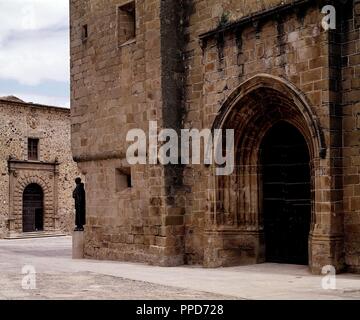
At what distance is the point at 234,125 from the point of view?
33.8 ft

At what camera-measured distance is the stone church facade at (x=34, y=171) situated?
27.4m

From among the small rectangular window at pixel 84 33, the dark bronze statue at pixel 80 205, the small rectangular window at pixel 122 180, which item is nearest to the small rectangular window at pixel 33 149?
the dark bronze statue at pixel 80 205

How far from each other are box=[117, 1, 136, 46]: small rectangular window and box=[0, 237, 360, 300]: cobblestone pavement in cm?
458

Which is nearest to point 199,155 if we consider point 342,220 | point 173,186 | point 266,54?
point 173,186

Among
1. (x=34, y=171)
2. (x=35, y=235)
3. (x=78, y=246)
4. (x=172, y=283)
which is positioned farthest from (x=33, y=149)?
(x=172, y=283)

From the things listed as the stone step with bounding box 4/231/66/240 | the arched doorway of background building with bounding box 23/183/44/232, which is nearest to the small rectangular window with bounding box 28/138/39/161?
the arched doorway of background building with bounding box 23/183/44/232

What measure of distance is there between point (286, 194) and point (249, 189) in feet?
2.10

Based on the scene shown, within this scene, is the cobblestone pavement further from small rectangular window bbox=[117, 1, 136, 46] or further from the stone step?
the stone step

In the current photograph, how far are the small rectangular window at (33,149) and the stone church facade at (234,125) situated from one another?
16.3 meters

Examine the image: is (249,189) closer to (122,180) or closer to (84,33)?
(122,180)

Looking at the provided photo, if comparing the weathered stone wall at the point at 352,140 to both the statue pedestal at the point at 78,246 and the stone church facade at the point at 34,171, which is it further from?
the stone church facade at the point at 34,171

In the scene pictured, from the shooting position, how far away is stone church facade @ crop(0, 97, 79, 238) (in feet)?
89.9

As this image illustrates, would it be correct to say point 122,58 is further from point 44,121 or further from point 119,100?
point 44,121

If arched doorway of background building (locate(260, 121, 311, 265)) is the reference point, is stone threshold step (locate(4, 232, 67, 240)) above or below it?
below
